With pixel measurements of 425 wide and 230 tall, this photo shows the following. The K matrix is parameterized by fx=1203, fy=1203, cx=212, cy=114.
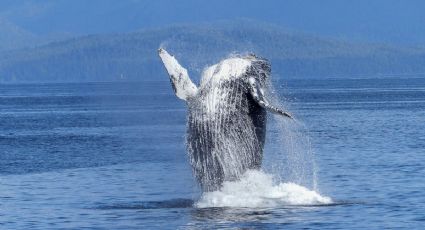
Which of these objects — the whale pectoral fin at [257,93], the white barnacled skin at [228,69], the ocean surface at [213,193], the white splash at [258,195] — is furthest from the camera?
the white splash at [258,195]

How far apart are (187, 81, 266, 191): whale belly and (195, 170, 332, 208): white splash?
0.40m

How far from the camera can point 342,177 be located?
97.1ft

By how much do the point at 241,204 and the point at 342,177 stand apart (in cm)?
706

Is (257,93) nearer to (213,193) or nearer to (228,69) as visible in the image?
(228,69)

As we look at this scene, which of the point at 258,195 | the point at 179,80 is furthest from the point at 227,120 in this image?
the point at 258,195

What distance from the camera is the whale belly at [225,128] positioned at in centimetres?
2191

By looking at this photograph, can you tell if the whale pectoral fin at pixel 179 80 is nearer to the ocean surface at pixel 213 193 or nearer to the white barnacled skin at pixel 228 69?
the white barnacled skin at pixel 228 69

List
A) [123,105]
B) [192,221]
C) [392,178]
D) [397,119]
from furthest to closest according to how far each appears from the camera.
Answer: [123,105] < [397,119] < [392,178] < [192,221]

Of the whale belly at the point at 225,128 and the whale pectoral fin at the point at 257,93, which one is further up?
the whale pectoral fin at the point at 257,93

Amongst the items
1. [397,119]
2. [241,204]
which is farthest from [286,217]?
[397,119]

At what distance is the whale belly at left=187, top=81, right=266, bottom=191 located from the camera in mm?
21906

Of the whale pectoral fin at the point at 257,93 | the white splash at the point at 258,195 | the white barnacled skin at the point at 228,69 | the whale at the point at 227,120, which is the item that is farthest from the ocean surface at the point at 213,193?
the white barnacled skin at the point at 228,69

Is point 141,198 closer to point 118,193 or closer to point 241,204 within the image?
point 118,193

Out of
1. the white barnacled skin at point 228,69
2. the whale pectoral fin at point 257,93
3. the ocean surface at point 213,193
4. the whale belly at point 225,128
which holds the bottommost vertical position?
the ocean surface at point 213,193
